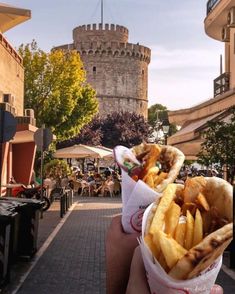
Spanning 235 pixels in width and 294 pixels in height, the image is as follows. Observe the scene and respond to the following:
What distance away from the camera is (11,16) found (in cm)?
2694

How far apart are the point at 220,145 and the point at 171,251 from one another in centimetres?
1153

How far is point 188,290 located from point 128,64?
81.2m

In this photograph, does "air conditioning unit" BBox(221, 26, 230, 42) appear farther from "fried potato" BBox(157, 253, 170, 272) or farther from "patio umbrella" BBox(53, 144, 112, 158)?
→ "fried potato" BBox(157, 253, 170, 272)

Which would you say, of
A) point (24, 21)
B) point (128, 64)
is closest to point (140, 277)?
point (24, 21)

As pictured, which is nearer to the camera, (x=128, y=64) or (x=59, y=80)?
(x=59, y=80)

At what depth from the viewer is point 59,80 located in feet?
134

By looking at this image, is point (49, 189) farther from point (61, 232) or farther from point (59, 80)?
point (59, 80)

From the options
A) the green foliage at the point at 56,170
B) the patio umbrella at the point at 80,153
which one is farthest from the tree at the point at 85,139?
the green foliage at the point at 56,170

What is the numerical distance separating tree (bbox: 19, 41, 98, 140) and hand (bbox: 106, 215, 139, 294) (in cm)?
3577

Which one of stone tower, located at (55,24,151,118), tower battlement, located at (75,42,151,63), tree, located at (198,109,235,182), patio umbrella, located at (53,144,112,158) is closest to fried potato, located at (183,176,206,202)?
tree, located at (198,109,235,182)

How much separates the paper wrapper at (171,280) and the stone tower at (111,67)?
256ft

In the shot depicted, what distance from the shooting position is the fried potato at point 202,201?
2.33 meters

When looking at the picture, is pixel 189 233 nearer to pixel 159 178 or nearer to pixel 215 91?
pixel 159 178

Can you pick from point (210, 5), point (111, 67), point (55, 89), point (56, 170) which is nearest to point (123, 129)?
point (111, 67)
